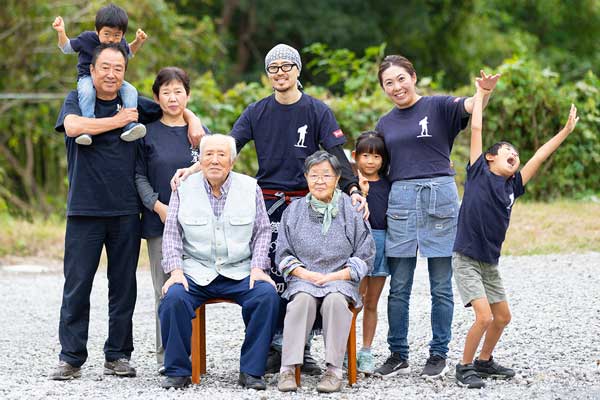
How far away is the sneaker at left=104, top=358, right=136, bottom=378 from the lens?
18.9 ft

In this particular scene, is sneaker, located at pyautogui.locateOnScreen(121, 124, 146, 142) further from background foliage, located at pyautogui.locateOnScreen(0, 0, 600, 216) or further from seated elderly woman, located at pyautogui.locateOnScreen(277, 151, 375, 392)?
background foliage, located at pyautogui.locateOnScreen(0, 0, 600, 216)

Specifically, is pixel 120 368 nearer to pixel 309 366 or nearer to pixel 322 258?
pixel 309 366

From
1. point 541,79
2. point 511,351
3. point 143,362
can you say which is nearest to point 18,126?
point 541,79

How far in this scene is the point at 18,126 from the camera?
14844 millimetres

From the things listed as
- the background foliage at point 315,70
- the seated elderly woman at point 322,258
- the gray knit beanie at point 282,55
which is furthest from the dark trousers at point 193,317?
the background foliage at point 315,70

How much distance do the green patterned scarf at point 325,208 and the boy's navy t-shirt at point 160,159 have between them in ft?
2.59

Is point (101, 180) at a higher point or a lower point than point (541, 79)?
lower

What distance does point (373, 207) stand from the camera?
576 cm

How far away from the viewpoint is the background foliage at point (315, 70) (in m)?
12.6

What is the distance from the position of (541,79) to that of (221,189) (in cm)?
799

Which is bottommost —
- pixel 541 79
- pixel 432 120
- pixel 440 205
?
pixel 440 205

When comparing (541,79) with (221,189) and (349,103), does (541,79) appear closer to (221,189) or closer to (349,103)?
(349,103)

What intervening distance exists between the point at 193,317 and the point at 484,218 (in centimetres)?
170

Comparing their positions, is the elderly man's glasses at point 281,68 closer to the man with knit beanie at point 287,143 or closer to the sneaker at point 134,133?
the man with knit beanie at point 287,143
